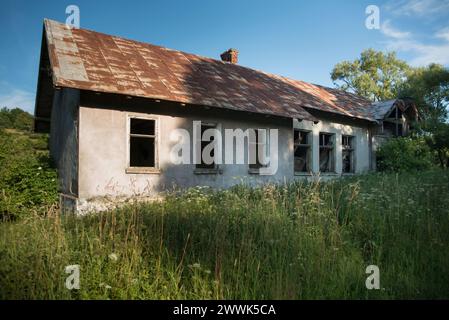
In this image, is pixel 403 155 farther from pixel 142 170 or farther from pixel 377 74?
pixel 377 74

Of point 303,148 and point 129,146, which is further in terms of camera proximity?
point 303,148

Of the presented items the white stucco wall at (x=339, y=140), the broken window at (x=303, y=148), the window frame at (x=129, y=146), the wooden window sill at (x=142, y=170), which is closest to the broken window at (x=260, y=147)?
the white stucco wall at (x=339, y=140)

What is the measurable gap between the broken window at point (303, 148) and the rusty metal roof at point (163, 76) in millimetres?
1252

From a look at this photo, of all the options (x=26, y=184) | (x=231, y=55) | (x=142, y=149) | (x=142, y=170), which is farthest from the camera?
(x=231, y=55)

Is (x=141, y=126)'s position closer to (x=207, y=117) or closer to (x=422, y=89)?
(x=207, y=117)

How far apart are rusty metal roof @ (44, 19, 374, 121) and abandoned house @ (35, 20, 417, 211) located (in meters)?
0.05

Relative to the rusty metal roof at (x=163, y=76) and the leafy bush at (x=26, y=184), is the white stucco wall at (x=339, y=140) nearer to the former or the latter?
the rusty metal roof at (x=163, y=76)

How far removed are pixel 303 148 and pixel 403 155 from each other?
5455 millimetres

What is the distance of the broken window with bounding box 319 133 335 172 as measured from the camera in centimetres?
1533

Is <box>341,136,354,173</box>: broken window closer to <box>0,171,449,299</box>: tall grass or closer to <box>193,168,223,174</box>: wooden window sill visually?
<box>193,168,223,174</box>: wooden window sill

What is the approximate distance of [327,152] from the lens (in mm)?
15836

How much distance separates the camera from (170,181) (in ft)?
32.7

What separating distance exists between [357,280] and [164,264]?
2.29 metres

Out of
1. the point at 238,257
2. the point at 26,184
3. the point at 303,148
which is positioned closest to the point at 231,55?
the point at 303,148
